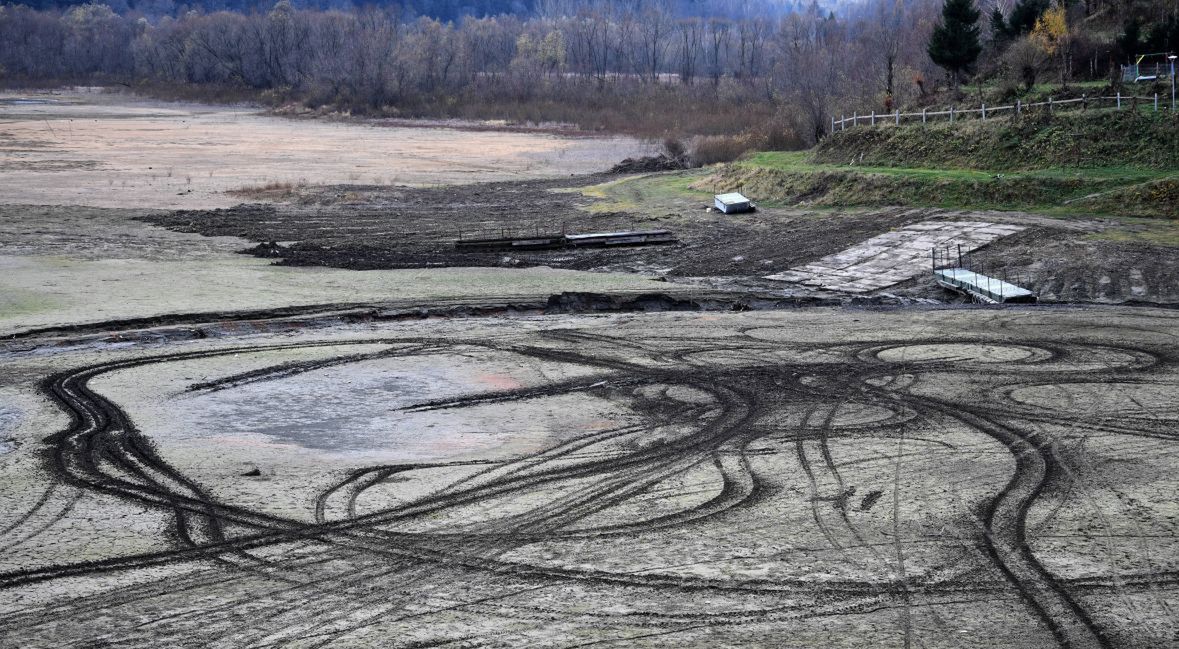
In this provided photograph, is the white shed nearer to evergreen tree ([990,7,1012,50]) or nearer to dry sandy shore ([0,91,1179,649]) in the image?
dry sandy shore ([0,91,1179,649])

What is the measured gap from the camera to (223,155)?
64.4 m

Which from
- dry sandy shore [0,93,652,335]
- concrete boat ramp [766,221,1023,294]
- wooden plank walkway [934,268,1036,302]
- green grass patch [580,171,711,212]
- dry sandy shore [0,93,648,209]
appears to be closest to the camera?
wooden plank walkway [934,268,1036,302]

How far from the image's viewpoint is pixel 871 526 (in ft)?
40.2

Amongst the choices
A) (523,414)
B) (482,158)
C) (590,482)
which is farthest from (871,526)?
(482,158)

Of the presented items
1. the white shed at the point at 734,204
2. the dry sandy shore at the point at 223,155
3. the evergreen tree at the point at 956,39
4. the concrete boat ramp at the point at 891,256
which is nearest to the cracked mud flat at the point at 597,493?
the concrete boat ramp at the point at 891,256

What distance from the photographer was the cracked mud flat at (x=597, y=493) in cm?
1023

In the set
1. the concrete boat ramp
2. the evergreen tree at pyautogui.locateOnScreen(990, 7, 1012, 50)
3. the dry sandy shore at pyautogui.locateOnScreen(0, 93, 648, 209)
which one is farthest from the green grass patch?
the evergreen tree at pyautogui.locateOnScreen(990, 7, 1012, 50)

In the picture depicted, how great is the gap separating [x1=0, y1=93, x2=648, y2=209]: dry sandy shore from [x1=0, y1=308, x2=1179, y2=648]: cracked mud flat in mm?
28270

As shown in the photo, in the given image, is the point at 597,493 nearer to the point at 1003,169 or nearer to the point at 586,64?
the point at 1003,169

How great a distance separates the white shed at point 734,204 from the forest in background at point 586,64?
12341 millimetres

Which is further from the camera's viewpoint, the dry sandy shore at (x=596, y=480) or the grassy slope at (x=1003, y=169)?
the grassy slope at (x=1003, y=169)

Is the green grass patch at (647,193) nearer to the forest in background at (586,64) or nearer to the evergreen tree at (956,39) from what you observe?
the forest in background at (586,64)

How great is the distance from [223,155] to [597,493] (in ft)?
182

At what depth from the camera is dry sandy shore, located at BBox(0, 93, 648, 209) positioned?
159 ft
